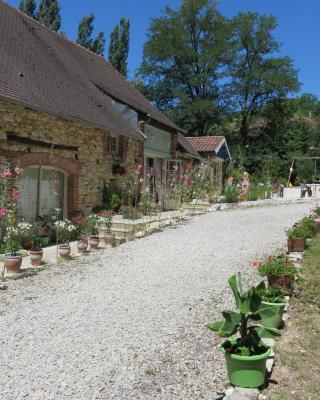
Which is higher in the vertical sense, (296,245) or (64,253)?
(296,245)

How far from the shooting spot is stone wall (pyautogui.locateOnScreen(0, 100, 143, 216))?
392 inches

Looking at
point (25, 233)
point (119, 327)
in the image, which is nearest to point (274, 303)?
point (119, 327)

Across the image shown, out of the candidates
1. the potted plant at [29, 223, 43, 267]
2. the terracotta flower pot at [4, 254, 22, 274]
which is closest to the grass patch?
the terracotta flower pot at [4, 254, 22, 274]

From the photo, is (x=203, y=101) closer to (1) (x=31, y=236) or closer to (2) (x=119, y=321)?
(1) (x=31, y=236)

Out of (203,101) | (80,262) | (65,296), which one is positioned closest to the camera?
(65,296)

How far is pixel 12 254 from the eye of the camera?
8.09m

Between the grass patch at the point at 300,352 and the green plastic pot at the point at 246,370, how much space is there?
156 mm

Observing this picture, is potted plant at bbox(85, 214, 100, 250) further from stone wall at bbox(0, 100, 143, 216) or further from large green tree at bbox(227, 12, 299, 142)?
large green tree at bbox(227, 12, 299, 142)

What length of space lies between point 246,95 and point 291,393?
3905cm

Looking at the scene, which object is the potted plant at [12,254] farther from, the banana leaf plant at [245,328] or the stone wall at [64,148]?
the banana leaf plant at [245,328]

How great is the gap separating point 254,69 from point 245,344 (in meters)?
39.0

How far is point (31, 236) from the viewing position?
9633 millimetres

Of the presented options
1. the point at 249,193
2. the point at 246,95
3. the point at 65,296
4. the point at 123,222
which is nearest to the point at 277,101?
the point at 246,95

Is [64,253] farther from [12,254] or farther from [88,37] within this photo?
[88,37]
